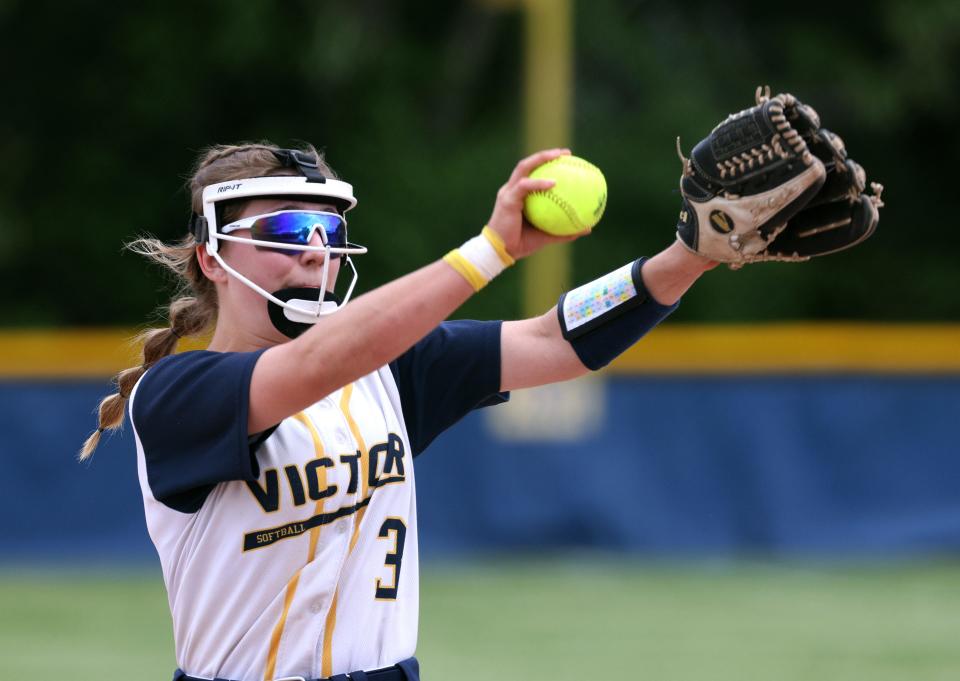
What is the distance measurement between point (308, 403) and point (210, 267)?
0.66 metres

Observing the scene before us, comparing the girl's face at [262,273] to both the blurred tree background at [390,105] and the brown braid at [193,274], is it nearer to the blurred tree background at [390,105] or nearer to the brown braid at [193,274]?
the brown braid at [193,274]

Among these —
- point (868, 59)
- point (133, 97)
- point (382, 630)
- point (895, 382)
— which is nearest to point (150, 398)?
point (382, 630)

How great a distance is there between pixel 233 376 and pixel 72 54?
18.3 m

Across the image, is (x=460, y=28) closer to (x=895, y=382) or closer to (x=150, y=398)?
(x=895, y=382)

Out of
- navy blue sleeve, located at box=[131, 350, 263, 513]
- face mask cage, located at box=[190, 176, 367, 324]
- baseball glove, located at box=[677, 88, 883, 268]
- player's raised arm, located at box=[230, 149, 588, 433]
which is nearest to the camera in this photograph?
player's raised arm, located at box=[230, 149, 588, 433]

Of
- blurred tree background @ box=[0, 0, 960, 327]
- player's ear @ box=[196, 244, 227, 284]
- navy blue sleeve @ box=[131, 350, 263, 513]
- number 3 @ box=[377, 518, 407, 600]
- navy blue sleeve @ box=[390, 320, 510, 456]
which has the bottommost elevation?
number 3 @ box=[377, 518, 407, 600]

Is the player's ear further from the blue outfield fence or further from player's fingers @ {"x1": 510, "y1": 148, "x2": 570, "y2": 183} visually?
the blue outfield fence

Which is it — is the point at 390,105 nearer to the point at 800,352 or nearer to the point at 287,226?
the point at 800,352

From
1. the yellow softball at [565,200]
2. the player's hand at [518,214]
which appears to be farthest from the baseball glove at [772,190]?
the player's hand at [518,214]

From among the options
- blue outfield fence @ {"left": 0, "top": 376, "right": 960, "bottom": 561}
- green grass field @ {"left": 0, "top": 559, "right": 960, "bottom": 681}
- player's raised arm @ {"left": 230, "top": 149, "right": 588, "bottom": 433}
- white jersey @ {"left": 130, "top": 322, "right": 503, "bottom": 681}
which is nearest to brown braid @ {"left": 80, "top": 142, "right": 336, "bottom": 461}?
white jersey @ {"left": 130, "top": 322, "right": 503, "bottom": 681}

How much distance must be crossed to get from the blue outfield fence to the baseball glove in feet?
25.6

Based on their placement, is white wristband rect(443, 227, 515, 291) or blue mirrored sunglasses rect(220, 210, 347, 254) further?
blue mirrored sunglasses rect(220, 210, 347, 254)

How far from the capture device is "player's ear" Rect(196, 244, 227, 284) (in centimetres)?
339

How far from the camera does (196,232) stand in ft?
11.3
